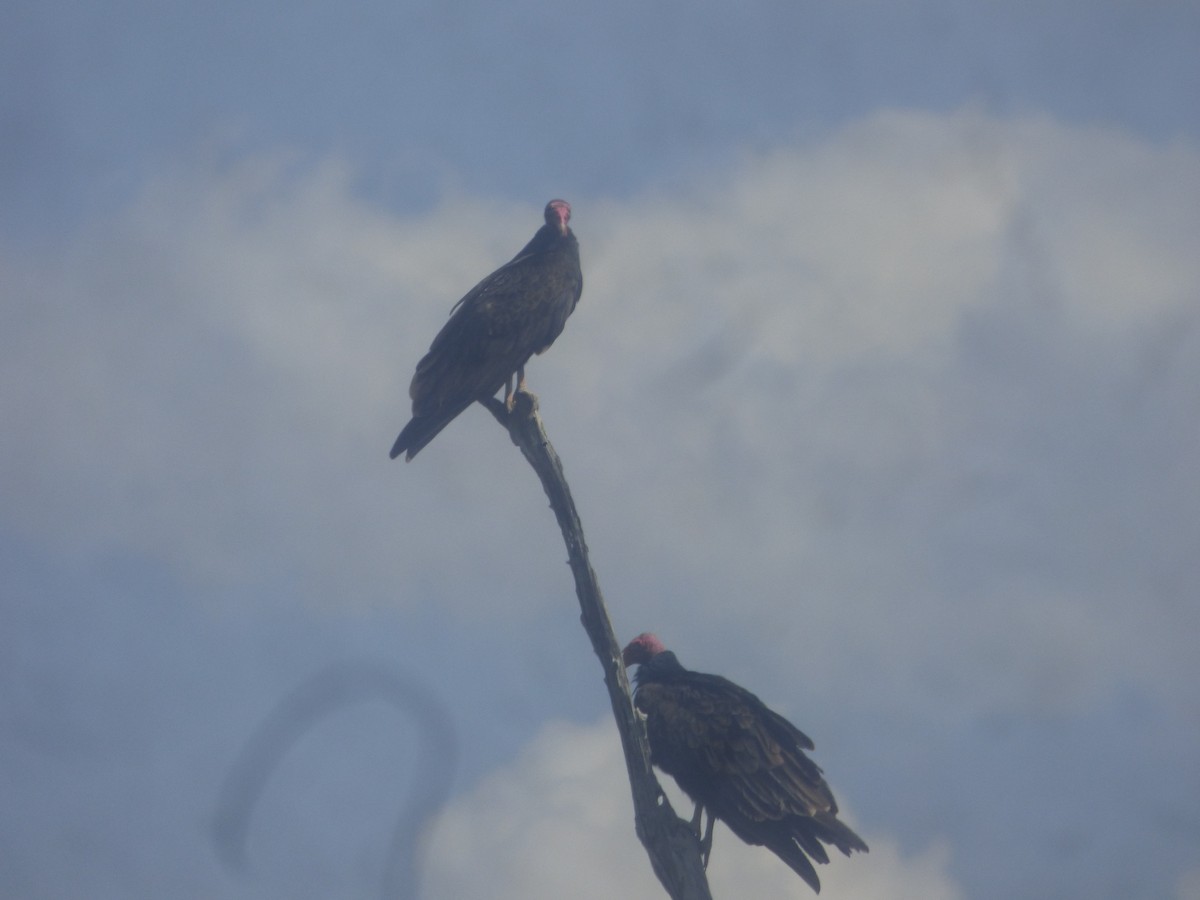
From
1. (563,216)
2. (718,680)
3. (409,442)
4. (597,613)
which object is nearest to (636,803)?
(597,613)

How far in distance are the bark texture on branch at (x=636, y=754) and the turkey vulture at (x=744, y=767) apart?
306mm

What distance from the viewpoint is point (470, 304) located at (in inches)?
334

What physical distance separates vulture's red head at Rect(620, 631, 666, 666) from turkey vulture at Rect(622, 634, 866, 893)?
118 centimetres

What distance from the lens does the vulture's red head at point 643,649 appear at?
8.79 metres

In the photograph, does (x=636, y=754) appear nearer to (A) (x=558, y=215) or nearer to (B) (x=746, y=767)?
(B) (x=746, y=767)

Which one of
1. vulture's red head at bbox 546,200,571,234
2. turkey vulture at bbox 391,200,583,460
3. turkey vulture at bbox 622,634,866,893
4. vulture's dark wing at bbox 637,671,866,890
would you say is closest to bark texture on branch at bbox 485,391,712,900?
turkey vulture at bbox 622,634,866,893

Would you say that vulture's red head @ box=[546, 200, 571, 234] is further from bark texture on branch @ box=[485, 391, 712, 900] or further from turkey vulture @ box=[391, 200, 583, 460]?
bark texture on branch @ box=[485, 391, 712, 900]

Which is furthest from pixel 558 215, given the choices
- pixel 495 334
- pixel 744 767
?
pixel 744 767

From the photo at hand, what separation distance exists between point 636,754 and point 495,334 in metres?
3.15

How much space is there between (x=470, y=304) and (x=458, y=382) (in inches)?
32.0

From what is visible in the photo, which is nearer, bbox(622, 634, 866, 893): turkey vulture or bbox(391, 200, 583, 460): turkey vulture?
bbox(622, 634, 866, 893): turkey vulture

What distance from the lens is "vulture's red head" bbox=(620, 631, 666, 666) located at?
8.79m

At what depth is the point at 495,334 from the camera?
8195mm

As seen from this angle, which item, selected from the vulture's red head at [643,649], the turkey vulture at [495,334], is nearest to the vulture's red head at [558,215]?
the turkey vulture at [495,334]
